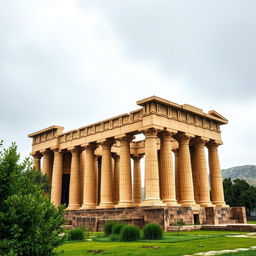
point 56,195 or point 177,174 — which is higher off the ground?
point 177,174

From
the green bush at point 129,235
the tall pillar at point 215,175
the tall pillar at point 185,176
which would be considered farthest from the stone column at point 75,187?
the green bush at point 129,235

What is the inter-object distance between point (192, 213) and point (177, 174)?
12262mm

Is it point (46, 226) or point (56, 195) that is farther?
point (56, 195)

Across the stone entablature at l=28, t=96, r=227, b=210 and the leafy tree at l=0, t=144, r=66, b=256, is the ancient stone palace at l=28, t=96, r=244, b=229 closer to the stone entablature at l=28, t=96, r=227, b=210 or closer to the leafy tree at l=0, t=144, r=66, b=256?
the stone entablature at l=28, t=96, r=227, b=210

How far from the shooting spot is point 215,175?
44938 millimetres

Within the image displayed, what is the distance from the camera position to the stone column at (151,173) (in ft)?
113

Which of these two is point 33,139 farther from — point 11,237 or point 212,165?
point 11,237

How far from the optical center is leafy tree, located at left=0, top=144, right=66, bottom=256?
8289 mm

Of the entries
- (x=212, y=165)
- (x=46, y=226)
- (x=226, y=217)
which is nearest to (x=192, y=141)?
(x=212, y=165)

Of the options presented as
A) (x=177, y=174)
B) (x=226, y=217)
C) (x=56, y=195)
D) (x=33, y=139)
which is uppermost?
(x=33, y=139)

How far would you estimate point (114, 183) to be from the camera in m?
52.5

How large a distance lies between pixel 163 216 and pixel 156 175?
569cm

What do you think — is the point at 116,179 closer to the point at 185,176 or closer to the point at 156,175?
the point at 185,176

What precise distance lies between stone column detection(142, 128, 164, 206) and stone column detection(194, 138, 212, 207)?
10073 mm
